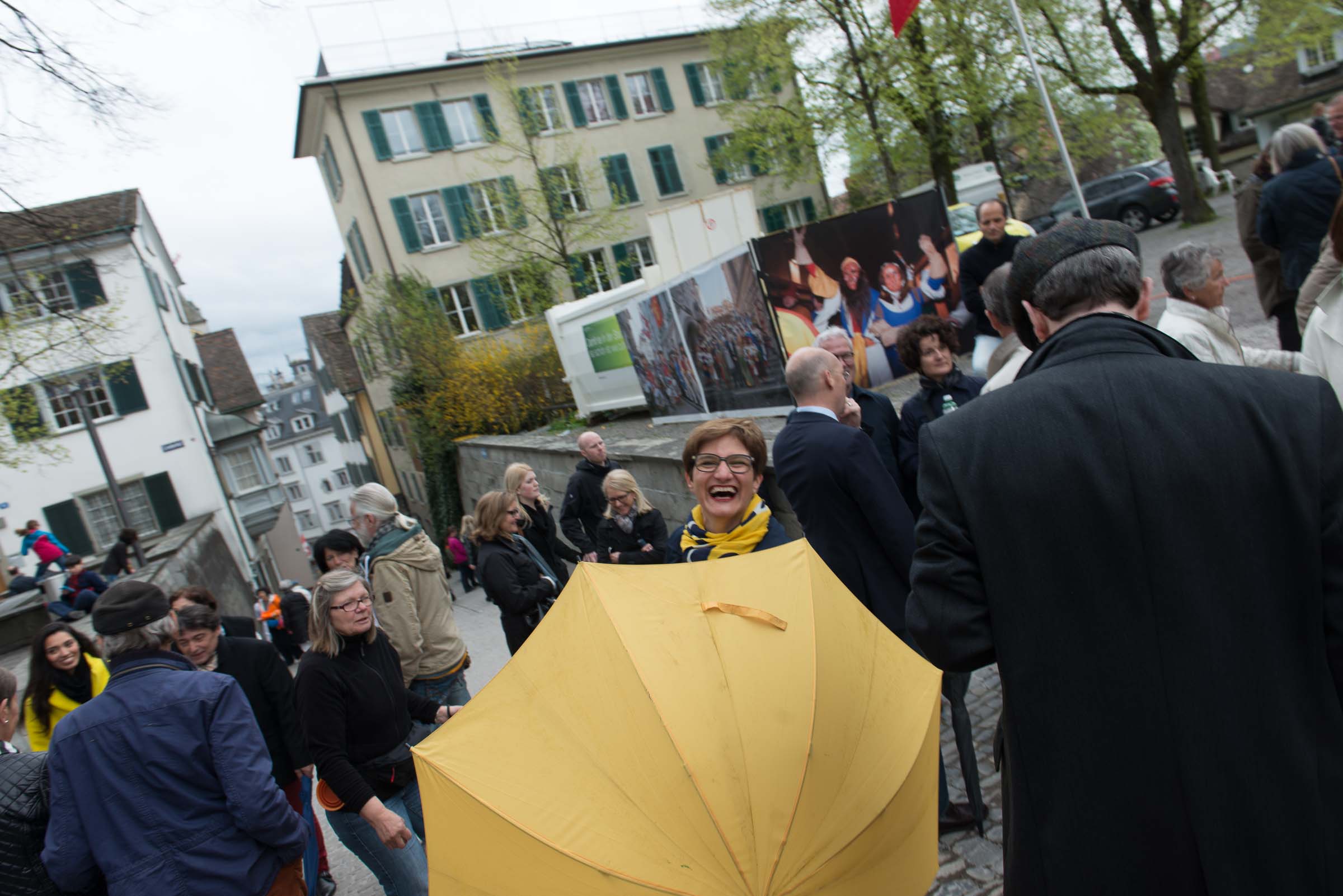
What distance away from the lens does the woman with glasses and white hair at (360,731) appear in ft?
11.6

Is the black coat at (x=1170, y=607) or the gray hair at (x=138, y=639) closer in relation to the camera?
the black coat at (x=1170, y=607)

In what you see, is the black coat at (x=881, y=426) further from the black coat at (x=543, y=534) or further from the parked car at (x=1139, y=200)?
the parked car at (x=1139, y=200)

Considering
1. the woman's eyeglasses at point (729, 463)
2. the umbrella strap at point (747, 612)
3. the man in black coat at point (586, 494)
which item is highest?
the woman's eyeglasses at point (729, 463)

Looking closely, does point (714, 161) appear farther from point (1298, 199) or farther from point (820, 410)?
point (820, 410)

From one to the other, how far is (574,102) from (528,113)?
3438mm

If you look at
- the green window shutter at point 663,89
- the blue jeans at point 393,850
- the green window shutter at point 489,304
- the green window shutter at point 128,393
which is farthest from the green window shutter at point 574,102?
the blue jeans at point 393,850

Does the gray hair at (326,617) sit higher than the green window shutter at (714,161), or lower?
lower

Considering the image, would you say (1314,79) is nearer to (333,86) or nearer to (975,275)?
(333,86)

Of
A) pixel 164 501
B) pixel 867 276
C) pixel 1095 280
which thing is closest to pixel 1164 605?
pixel 1095 280

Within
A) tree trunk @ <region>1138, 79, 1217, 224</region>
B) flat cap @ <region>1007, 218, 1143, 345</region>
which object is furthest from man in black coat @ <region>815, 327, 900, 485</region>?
tree trunk @ <region>1138, 79, 1217, 224</region>

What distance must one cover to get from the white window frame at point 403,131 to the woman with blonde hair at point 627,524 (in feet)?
91.6

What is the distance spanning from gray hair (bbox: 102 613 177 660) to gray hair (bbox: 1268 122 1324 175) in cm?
626

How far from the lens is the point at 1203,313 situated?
146 inches

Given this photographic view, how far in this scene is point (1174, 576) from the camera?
1.59m
